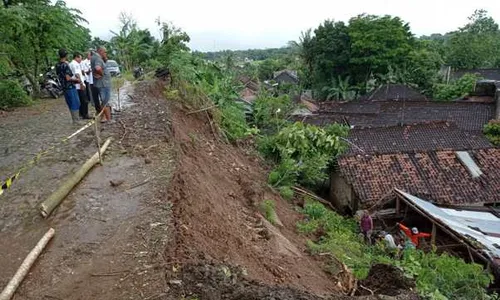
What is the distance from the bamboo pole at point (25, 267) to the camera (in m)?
3.84

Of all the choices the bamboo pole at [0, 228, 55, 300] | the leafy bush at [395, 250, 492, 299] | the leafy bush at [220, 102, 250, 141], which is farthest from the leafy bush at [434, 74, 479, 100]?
the bamboo pole at [0, 228, 55, 300]

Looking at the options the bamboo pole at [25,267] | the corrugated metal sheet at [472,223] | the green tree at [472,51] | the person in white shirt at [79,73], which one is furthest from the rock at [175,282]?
the green tree at [472,51]

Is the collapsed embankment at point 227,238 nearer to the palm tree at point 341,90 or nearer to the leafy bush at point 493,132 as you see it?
the leafy bush at point 493,132

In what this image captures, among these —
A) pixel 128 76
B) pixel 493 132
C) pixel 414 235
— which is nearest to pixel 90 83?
pixel 128 76

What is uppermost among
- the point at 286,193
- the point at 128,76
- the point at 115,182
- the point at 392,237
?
the point at 128,76

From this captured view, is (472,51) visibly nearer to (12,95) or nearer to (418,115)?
(418,115)

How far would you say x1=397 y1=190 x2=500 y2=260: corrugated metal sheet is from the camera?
9625 mm

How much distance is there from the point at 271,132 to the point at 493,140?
1275 cm

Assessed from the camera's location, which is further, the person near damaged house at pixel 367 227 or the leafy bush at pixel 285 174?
the leafy bush at pixel 285 174

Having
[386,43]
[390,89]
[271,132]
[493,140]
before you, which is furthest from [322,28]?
[271,132]

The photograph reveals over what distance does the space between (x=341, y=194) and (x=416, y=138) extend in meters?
5.93

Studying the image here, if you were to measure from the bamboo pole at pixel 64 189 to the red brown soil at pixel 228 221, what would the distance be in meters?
1.41

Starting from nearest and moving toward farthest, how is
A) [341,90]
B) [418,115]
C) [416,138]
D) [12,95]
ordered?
[12,95]
[416,138]
[418,115]
[341,90]

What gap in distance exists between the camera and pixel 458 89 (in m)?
33.4
